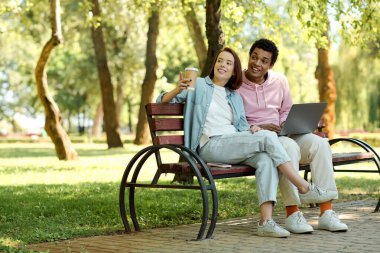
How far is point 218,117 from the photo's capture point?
21.2 feet

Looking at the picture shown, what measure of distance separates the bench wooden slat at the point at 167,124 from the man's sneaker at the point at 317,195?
125 cm

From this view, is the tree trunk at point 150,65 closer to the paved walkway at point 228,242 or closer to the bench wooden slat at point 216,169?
the paved walkway at point 228,242

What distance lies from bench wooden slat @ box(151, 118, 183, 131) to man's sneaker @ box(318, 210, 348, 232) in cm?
148

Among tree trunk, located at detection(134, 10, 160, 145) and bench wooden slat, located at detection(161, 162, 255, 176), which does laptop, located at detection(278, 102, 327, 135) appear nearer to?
bench wooden slat, located at detection(161, 162, 255, 176)

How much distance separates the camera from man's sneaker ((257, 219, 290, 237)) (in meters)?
5.74

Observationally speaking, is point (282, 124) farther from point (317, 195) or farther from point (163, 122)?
point (163, 122)

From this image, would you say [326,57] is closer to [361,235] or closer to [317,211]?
[317,211]

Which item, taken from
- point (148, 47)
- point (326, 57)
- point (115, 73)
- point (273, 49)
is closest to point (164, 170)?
point (273, 49)

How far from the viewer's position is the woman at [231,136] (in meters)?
5.84

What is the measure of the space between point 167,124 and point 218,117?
0.45 meters

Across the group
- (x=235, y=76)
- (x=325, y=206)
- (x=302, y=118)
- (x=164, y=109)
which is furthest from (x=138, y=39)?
(x=325, y=206)

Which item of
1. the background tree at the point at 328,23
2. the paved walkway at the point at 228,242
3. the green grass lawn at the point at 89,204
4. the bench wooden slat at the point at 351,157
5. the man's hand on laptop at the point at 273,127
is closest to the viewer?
the paved walkway at the point at 228,242

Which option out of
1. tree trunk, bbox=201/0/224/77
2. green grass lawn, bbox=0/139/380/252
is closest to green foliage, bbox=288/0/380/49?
tree trunk, bbox=201/0/224/77

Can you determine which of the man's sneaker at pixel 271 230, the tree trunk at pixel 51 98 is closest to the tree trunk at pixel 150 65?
the tree trunk at pixel 51 98
